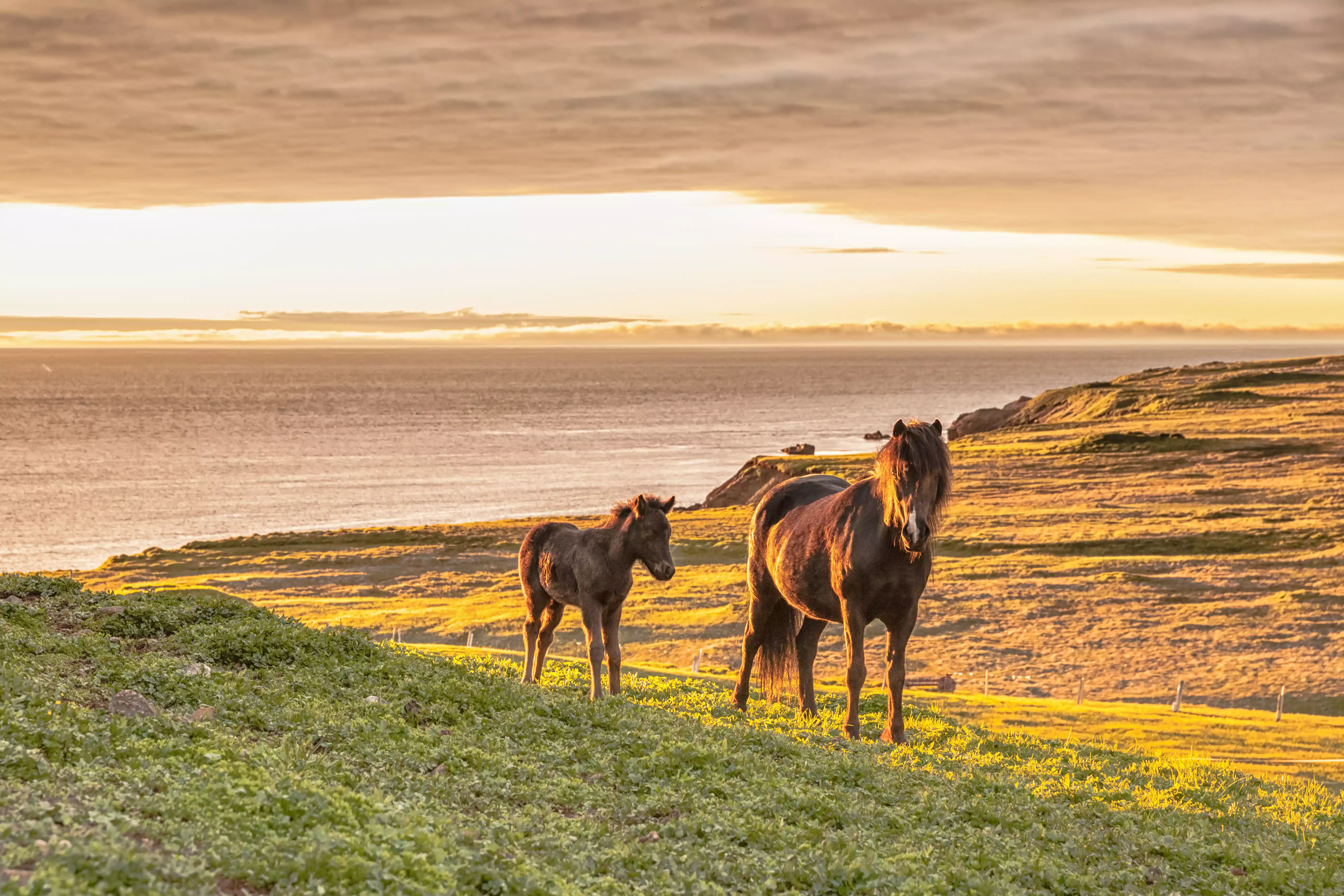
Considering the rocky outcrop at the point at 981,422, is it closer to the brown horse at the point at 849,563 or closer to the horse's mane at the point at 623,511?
the brown horse at the point at 849,563

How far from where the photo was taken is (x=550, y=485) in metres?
130

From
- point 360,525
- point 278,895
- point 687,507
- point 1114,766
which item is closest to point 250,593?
point 360,525

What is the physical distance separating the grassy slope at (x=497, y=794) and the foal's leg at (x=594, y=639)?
2.37ft

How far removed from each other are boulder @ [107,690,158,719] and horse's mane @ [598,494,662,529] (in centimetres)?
786

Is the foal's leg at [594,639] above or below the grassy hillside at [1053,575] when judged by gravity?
above

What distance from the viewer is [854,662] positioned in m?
16.7

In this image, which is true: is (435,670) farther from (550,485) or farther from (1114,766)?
(550,485)

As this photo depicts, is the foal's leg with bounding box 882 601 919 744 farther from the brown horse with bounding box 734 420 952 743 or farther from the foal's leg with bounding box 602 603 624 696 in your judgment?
the foal's leg with bounding box 602 603 624 696

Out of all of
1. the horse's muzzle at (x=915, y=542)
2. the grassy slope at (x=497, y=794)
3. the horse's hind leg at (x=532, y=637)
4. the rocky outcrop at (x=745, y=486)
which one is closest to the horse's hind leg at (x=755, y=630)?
the grassy slope at (x=497, y=794)

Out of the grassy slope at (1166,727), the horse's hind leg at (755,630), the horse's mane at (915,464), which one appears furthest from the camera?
the grassy slope at (1166,727)

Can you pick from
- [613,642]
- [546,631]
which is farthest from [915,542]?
[546,631]

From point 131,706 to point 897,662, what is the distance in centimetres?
1013

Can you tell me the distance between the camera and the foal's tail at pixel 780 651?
1973 centimetres

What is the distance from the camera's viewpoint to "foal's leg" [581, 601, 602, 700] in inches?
701
